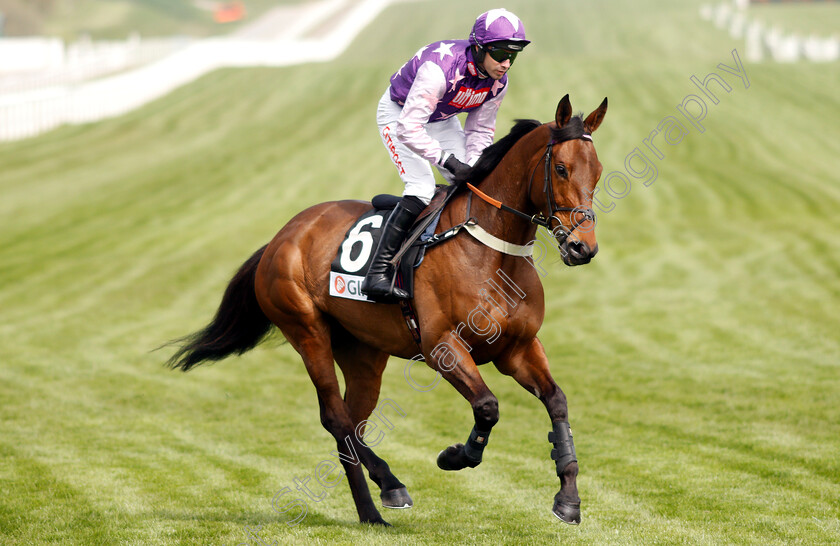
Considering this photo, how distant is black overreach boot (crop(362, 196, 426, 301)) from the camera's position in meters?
5.73

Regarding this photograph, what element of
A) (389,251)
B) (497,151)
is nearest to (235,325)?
(389,251)

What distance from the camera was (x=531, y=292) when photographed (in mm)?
5391

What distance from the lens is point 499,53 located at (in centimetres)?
555

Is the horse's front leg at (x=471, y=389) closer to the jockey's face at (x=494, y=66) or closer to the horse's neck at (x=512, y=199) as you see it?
the horse's neck at (x=512, y=199)

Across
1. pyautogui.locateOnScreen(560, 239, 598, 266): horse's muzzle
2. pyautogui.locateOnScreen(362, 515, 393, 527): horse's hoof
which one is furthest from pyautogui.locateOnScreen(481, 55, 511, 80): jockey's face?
pyautogui.locateOnScreen(362, 515, 393, 527): horse's hoof

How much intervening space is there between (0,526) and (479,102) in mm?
4189

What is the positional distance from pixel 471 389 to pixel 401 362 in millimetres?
8699

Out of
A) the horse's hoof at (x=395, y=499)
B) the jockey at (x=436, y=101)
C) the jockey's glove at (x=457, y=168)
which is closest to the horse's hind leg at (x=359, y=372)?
the horse's hoof at (x=395, y=499)

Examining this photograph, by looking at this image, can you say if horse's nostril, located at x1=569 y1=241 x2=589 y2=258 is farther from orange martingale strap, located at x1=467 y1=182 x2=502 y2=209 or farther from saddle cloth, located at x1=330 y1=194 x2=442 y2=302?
saddle cloth, located at x1=330 y1=194 x2=442 y2=302

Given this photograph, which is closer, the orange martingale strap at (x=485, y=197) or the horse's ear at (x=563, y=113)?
the horse's ear at (x=563, y=113)

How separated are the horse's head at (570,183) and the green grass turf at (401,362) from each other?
6.19 feet

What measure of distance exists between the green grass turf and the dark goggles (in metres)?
2.91

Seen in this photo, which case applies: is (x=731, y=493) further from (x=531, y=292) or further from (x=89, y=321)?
(x=89, y=321)

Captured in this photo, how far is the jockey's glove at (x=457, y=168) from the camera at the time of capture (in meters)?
5.71
